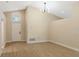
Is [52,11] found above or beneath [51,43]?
above

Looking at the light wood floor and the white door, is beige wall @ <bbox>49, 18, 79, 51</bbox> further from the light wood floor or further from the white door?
the white door

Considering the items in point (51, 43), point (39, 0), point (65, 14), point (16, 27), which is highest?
point (39, 0)

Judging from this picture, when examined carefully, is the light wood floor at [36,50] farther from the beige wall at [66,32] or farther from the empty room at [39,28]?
the beige wall at [66,32]

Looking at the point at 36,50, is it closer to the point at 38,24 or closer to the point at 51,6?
the point at 38,24

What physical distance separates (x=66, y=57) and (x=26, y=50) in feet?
2.73

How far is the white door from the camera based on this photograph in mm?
3848

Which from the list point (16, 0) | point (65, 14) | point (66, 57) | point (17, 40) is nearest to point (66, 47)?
point (66, 57)

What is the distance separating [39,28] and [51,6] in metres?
0.53

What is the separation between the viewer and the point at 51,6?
391 centimetres

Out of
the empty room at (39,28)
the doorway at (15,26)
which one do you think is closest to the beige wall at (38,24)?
the empty room at (39,28)

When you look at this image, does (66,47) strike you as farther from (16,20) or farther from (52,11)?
(16,20)

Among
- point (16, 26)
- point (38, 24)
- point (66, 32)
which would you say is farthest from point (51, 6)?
point (16, 26)

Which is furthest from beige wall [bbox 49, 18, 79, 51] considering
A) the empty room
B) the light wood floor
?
the light wood floor

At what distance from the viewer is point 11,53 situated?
376 centimetres
